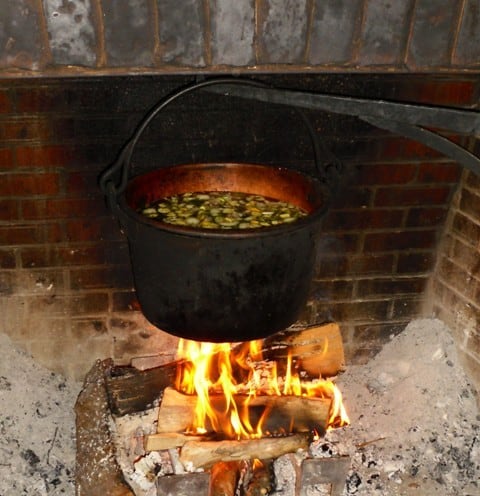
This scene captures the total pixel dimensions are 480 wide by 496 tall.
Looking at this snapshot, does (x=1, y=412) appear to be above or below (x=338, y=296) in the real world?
below

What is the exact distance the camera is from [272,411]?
7.79 feet

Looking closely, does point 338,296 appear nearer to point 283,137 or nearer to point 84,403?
point 283,137

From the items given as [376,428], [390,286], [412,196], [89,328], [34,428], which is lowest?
[34,428]

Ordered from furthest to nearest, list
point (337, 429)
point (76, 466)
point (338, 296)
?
point (338, 296) → point (337, 429) → point (76, 466)

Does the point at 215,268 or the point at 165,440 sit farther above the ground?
the point at 215,268

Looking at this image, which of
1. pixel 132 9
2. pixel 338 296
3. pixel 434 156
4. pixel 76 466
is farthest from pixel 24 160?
pixel 434 156

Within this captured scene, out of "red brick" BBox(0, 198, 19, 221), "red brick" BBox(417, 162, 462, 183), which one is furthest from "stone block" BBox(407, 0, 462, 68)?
"red brick" BBox(0, 198, 19, 221)

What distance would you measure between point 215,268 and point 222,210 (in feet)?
1.25

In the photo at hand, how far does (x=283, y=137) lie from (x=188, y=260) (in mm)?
916

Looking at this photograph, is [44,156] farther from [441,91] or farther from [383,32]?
[441,91]

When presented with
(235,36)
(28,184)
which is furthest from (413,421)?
(28,184)

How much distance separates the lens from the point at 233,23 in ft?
6.12

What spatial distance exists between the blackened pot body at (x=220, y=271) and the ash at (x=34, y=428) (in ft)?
2.75

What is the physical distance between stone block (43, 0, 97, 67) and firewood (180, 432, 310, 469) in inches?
50.7
